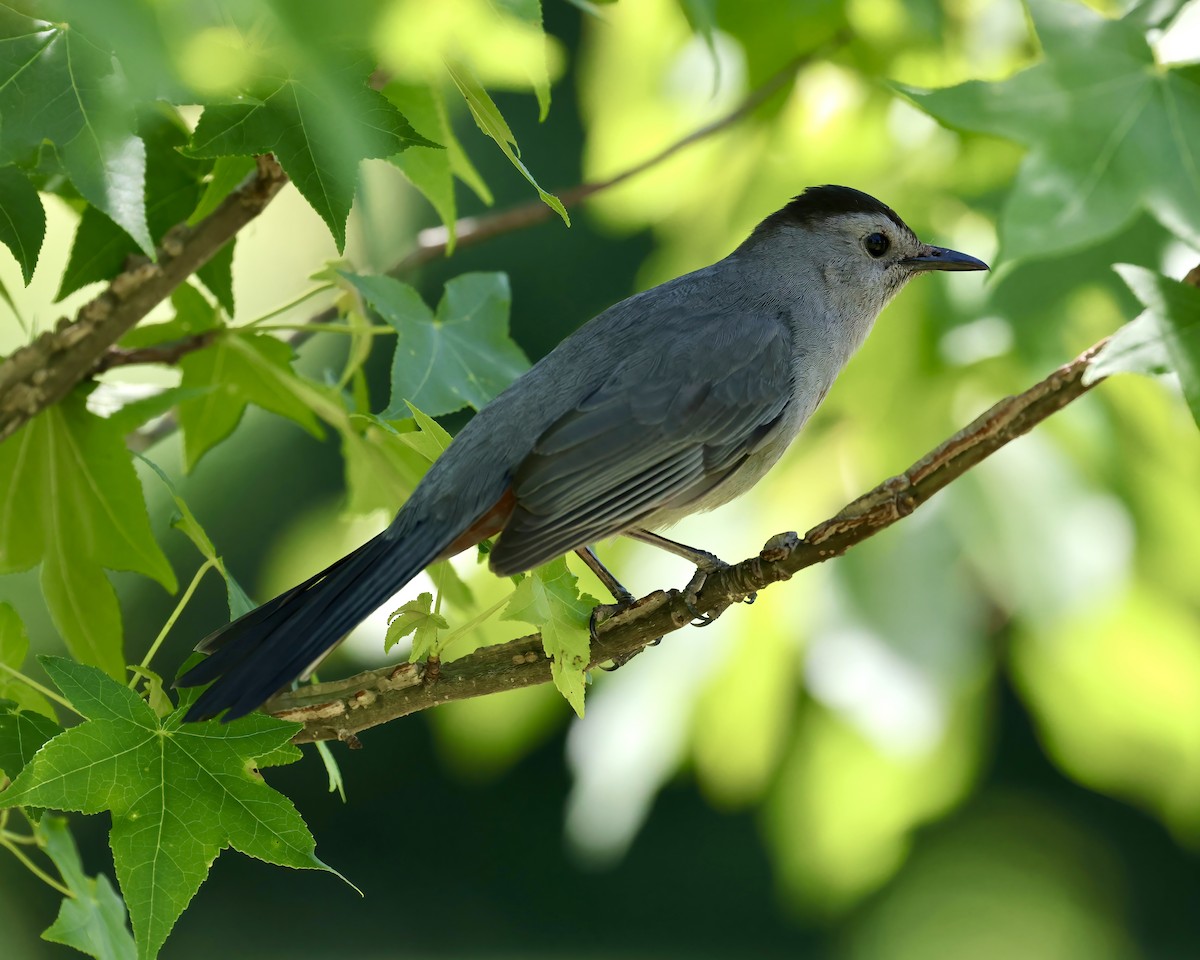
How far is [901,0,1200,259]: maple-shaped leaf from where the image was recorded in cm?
142

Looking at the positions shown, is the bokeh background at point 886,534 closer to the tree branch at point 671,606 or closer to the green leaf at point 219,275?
the green leaf at point 219,275

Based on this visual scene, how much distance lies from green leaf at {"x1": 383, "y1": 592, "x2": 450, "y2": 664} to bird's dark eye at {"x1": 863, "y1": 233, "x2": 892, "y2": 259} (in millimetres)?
1246

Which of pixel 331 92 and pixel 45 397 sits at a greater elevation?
pixel 331 92

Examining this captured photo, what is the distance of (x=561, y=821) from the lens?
4195 mm

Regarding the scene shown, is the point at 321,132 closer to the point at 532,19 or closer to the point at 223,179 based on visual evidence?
the point at 532,19

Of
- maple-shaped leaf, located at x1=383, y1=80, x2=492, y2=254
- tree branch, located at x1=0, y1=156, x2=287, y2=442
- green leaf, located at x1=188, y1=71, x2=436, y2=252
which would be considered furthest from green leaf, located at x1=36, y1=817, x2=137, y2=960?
maple-shaped leaf, located at x1=383, y1=80, x2=492, y2=254

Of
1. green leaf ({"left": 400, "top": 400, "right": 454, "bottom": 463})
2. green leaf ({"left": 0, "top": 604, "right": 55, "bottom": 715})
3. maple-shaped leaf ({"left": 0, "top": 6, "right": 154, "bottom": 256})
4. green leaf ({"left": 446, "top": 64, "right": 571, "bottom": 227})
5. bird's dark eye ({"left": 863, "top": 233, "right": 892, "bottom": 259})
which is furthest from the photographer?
→ bird's dark eye ({"left": 863, "top": 233, "right": 892, "bottom": 259})

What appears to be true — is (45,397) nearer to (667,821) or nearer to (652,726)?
(652,726)

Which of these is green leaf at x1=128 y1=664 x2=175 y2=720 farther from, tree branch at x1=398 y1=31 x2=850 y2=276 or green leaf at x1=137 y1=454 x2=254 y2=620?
tree branch at x1=398 y1=31 x2=850 y2=276

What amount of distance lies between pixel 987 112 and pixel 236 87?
2.75 feet

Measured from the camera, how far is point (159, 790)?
119cm

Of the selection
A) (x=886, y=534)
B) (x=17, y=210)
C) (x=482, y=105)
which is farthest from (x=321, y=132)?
(x=886, y=534)

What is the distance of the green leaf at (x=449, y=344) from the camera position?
59.8 inches

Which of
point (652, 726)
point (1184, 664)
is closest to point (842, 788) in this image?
point (652, 726)
